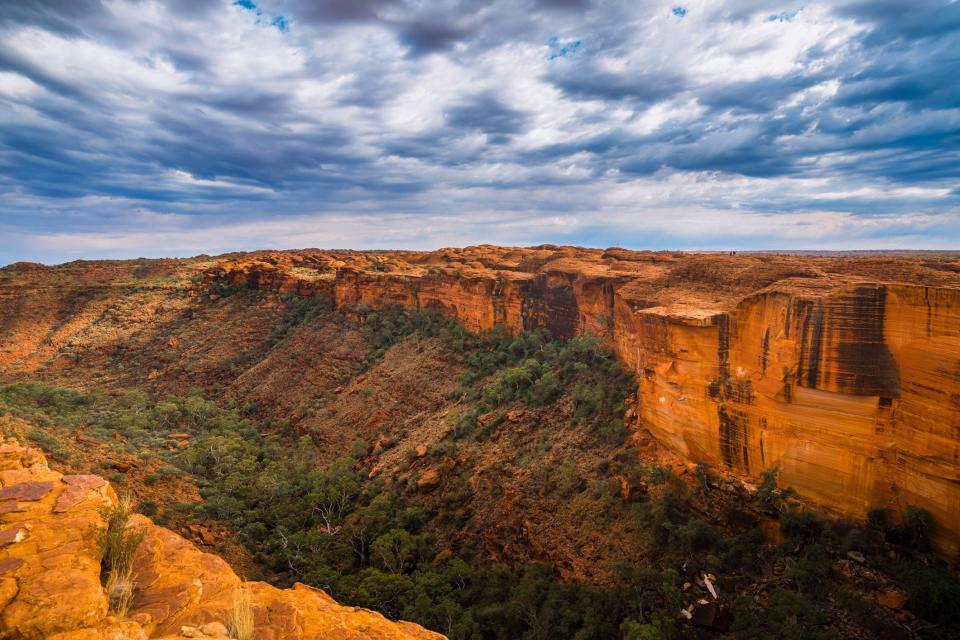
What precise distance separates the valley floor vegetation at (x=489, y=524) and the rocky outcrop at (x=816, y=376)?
0.95 metres

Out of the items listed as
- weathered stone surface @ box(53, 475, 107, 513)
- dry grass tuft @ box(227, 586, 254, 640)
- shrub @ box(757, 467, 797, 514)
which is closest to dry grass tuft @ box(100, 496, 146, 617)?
weathered stone surface @ box(53, 475, 107, 513)

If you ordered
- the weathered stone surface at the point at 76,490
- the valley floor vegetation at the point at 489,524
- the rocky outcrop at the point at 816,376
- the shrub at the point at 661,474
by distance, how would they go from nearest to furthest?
the weathered stone surface at the point at 76,490
the rocky outcrop at the point at 816,376
the valley floor vegetation at the point at 489,524
the shrub at the point at 661,474

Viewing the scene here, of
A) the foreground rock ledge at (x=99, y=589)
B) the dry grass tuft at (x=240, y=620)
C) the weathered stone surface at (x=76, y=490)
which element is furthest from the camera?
the weathered stone surface at (x=76, y=490)

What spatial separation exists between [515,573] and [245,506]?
46.8 feet

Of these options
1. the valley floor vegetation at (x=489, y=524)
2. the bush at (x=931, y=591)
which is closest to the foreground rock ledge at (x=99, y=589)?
the valley floor vegetation at (x=489, y=524)

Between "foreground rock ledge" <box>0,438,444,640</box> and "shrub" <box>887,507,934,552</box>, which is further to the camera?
"shrub" <box>887,507,934,552</box>

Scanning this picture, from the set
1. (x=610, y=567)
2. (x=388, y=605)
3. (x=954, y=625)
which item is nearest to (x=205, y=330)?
(x=388, y=605)

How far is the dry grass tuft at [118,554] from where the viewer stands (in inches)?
227

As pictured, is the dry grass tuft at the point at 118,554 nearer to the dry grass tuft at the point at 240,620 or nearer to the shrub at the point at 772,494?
the dry grass tuft at the point at 240,620

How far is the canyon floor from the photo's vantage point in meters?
12.7

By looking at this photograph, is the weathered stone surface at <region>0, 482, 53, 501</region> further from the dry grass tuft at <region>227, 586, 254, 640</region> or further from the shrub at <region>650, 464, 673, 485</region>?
the shrub at <region>650, 464, 673, 485</region>

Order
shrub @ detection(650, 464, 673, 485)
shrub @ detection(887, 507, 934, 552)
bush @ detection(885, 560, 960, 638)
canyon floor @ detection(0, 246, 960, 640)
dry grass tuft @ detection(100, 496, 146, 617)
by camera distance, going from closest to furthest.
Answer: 1. dry grass tuft @ detection(100, 496, 146, 617)
2. bush @ detection(885, 560, 960, 638)
3. shrub @ detection(887, 507, 934, 552)
4. canyon floor @ detection(0, 246, 960, 640)
5. shrub @ detection(650, 464, 673, 485)

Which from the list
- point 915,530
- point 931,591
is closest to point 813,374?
point 915,530

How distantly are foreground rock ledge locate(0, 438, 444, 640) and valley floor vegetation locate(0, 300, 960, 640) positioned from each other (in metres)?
0.60
